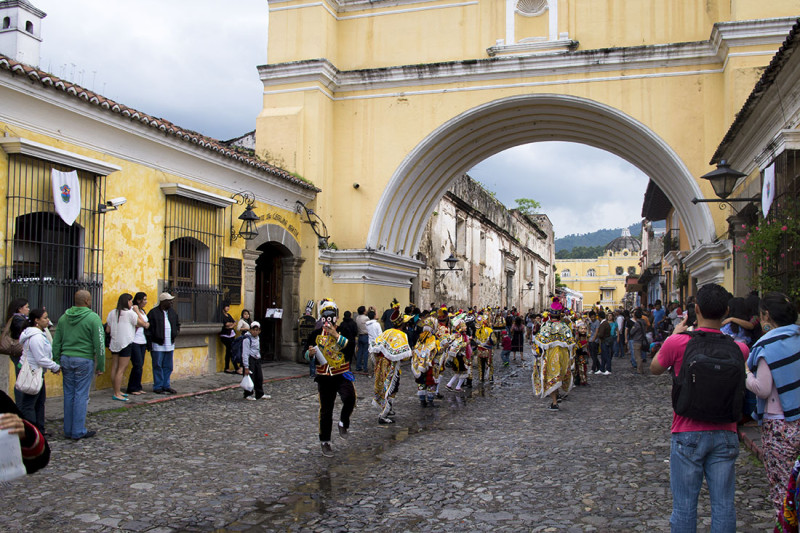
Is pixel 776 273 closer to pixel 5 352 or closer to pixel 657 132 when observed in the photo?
pixel 657 132

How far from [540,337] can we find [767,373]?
19.9 feet

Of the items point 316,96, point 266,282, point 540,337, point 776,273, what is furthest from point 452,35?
point 776,273

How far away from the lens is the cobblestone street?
4590mm

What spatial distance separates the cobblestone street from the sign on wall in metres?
3.49

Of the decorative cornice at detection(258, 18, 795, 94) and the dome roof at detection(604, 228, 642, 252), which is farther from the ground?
the dome roof at detection(604, 228, 642, 252)

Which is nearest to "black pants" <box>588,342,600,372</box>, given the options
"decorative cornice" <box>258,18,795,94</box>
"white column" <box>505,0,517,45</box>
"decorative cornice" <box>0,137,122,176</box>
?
"decorative cornice" <box>258,18,795,94</box>

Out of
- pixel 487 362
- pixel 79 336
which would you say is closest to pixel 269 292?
pixel 487 362

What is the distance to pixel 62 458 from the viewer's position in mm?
6059

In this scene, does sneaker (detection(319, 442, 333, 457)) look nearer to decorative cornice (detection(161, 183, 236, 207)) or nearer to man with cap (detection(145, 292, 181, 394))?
man with cap (detection(145, 292, 181, 394))

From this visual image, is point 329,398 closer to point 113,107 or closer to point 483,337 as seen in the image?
point 113,107

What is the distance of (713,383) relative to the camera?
3410 millimetres

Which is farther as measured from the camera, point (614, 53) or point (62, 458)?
point (614, 53)

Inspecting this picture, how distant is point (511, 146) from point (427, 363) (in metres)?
9.56

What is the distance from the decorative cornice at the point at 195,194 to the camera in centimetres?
1102
